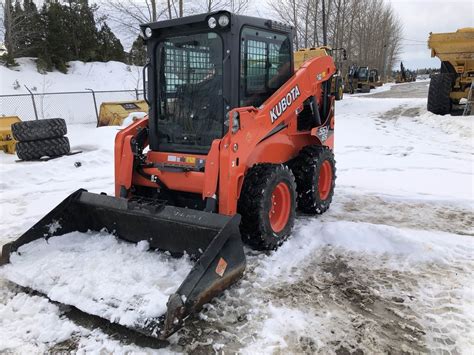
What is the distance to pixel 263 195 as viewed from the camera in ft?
13.8

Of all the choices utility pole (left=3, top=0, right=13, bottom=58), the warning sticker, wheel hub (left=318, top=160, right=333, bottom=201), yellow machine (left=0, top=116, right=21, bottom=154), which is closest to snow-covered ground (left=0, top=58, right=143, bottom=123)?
utility pole (left=3, top=0, right=13, bottom=58)

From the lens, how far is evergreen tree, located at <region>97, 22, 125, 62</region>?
2836 cm

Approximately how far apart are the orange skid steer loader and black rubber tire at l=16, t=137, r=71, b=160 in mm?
5587

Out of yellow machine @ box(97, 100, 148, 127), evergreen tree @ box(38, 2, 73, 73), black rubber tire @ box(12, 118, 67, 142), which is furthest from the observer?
evergreen tree @ box(38, 2, 73, 73)

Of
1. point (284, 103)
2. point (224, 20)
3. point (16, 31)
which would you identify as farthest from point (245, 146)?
point (16, 31)

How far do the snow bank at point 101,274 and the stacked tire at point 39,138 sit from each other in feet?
19.7

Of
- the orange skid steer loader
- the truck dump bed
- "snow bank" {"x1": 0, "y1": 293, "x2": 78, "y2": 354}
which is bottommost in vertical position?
"snow bank" {"x1": 0, "y1": 293, "x2": 78, "y2": 354}

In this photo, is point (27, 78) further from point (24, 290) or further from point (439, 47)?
point (24, 290)

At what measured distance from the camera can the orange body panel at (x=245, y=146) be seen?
4074mm

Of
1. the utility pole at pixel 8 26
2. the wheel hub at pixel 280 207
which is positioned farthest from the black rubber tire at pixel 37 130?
the utility pole at pixel 8 26

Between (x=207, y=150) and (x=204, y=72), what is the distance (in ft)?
2.76

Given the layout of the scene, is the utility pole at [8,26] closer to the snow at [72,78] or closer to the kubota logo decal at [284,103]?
the snow at [72,78]

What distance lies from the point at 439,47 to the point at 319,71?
10000 mm

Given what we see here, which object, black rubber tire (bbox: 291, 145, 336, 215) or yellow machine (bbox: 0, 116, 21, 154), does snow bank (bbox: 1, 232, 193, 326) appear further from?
yellow machine (bbox: 0, 116, 21, 154)
